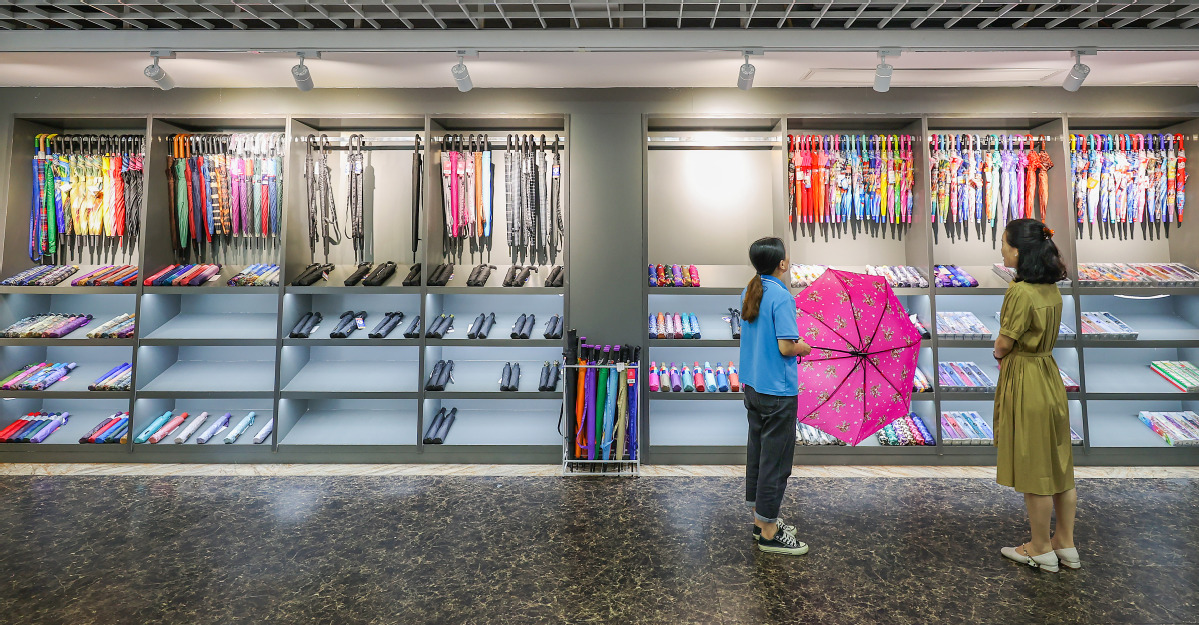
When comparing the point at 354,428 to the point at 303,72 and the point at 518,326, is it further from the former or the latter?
the point at 303,72

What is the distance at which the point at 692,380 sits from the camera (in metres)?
4.45

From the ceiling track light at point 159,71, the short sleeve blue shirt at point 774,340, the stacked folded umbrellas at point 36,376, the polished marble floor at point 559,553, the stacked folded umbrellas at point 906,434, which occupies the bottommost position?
the polished marble floor at point 559,553

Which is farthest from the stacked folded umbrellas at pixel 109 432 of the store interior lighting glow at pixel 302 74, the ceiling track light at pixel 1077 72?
the ceiling track light at pixel 1077 72

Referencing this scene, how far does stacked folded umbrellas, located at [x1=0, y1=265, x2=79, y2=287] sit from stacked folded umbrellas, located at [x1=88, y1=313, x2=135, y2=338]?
1.71 ft

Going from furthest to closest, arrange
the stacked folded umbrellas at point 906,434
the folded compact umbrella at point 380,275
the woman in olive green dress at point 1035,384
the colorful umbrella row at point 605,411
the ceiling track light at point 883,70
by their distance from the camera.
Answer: the folded compact umbrella at point 380,275
the stacked folded umbrellas at point 906,434
the colorful umbrella row at point 605,411
the ceiling track light at point 883,70
the woman in olive green dress at point 1035,384

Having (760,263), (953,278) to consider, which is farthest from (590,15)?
(953,278)

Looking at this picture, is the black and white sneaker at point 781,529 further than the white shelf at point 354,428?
No

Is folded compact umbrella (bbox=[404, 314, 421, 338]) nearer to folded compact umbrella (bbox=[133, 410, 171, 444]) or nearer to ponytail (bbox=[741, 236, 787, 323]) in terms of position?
folded compact umbrella (bbox=[133, 410, 171, 444])

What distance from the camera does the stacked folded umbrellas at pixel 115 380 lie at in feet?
14.6

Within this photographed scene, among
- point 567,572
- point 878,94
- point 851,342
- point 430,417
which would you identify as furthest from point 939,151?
point 430,417

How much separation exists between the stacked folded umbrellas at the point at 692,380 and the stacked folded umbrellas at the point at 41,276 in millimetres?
5177

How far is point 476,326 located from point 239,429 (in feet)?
7.04

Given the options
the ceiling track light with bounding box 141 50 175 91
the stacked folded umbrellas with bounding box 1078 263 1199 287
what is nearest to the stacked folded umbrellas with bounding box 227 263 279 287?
the ceiling track light with bounding box 141 50 175 91

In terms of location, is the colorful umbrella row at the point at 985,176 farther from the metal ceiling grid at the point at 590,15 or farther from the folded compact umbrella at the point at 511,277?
the folded compact umbrella at the point at 511,277
